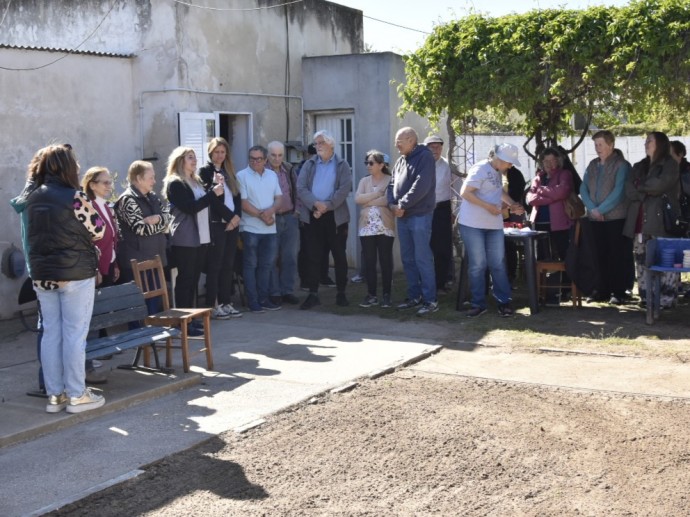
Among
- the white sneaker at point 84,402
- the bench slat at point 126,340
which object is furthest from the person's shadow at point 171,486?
the bench slat at point 126,340

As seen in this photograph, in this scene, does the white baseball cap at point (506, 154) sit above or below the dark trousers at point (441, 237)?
above

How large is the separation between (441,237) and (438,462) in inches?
260

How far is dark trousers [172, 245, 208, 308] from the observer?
32.2 ft

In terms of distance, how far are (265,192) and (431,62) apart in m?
2.62

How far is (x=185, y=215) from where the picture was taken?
984cm

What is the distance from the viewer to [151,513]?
5.14 m

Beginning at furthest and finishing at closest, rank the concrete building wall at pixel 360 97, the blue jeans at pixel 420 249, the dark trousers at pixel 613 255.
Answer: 1. the concrete building wall at pixel 360 97
2. the dark trousers at pixel 613 255
3. the blue jeans at pixel 420 249

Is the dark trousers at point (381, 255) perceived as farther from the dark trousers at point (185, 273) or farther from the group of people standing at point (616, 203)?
the dark trousers at point (185, 273)

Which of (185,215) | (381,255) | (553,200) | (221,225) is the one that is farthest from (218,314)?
(553,200)

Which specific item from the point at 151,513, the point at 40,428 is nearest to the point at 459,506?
the point at 151,513

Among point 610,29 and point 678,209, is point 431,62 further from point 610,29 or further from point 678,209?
point 678,209

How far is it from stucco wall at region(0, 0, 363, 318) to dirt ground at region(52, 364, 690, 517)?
5.70 metres

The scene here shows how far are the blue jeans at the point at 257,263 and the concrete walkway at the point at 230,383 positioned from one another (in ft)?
1.64

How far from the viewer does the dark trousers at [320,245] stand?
1149cm
